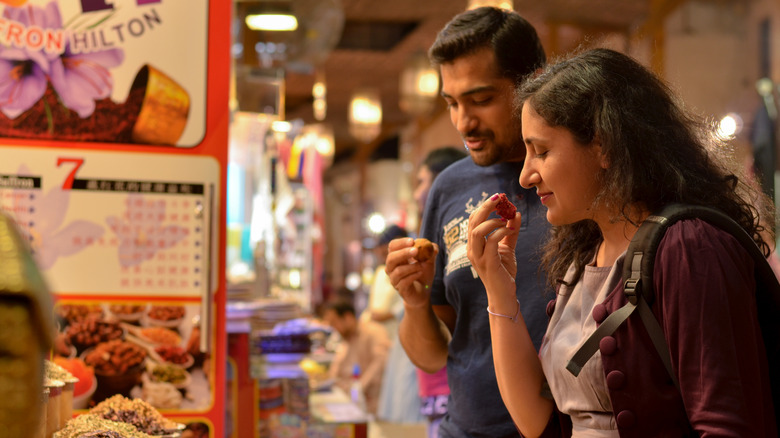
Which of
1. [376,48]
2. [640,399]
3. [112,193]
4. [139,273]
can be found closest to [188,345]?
[139,273]

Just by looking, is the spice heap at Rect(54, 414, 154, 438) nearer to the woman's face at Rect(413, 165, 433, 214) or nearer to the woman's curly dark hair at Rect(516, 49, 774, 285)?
the woman's curly dark hair at Rect(516, 49, 774, 285)

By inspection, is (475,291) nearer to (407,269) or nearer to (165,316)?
(407,269)

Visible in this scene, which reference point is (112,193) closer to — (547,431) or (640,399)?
(547,431)

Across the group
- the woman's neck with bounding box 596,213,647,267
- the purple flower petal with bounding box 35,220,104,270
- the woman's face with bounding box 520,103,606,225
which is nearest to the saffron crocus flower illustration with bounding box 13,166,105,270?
the purple flower petal with bounding box 35,220,104,270

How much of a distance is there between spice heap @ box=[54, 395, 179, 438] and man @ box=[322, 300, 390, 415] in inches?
189

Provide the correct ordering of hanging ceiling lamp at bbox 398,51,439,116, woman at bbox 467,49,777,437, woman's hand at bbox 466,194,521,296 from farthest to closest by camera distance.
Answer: hanging ceiling lamp at bbox 398,51,439,116 → woman's hand at bbox 466,194,521,296 → woman at bbox 467,49,777,437

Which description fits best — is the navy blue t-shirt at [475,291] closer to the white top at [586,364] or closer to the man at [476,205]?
the man at [476,205]

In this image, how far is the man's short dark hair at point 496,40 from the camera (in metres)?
2.04

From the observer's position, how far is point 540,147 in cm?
153

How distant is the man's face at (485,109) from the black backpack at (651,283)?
730 millimetres

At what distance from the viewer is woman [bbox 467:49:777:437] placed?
1.21 meters

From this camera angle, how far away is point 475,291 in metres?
2.03

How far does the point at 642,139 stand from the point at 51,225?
1732 millimetres

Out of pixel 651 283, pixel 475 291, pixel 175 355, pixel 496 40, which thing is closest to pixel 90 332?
pixel 175 355
